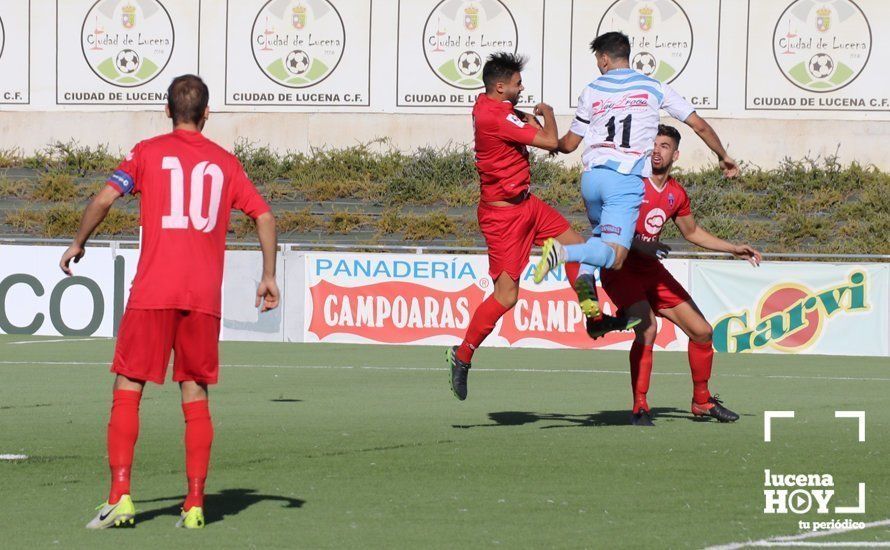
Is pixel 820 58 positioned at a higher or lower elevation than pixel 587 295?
higher

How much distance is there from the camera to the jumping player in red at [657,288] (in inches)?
412

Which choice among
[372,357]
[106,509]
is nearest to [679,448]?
[106,509]

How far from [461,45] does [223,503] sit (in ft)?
85.9

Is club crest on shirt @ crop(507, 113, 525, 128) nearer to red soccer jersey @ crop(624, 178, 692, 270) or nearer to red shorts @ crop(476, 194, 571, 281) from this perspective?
red shorts @ crop(476, 194, 571, 281)

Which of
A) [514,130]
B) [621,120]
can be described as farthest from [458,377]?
[621,120]

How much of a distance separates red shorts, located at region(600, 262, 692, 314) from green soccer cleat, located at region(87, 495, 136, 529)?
488cm

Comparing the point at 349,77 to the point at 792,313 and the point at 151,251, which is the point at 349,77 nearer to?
the point at 792,313

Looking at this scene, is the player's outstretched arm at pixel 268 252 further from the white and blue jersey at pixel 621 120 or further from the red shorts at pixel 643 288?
the red shorts at pixel 643 288

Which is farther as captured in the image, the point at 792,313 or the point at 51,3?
the point at 51,3

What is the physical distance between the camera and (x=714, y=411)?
10766mm

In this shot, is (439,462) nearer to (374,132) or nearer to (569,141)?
(569,141)

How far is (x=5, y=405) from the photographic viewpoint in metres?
12.0

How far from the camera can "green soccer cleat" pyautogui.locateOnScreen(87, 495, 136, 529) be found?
20.2 ft

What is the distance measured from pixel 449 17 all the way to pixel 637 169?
76.2 feet
